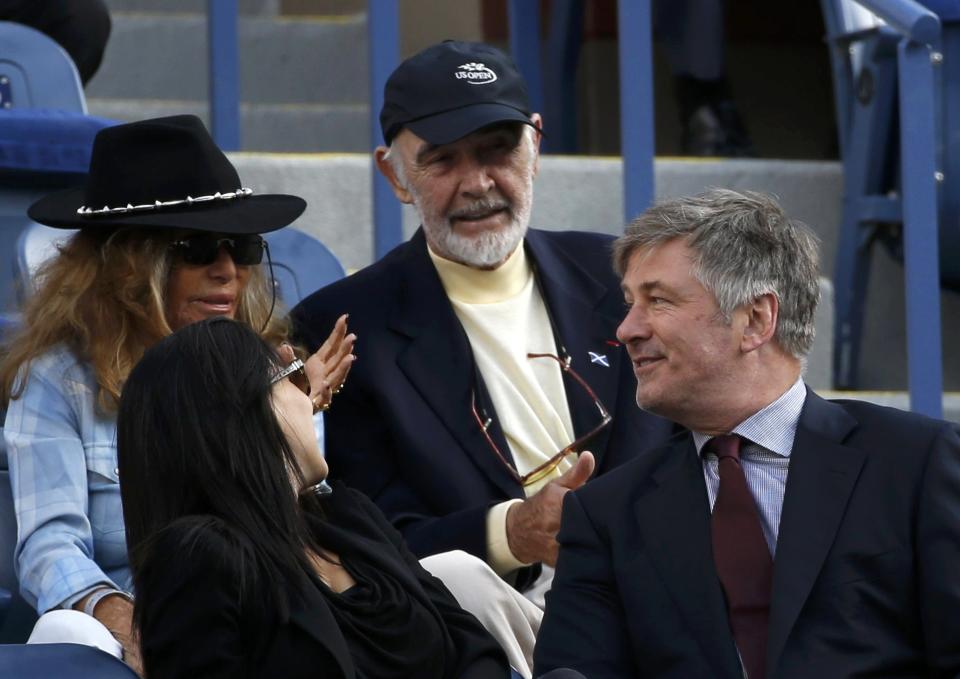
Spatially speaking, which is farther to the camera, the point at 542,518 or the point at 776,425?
the point at 542,518

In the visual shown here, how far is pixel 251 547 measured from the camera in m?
2.57

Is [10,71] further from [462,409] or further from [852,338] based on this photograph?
[852,338]

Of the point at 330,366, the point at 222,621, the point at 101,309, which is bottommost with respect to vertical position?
the point at 222,621

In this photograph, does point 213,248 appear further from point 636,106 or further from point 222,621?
point 636,106

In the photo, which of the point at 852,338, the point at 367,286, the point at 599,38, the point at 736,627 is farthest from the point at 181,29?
the point at 736,627

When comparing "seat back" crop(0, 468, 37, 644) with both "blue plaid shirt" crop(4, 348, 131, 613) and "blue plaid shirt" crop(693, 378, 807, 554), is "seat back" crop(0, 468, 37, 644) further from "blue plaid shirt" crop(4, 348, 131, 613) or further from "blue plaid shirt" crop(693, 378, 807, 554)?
"blue plaid shirt" crop(693, 378, 807, 554)

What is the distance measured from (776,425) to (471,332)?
37.8 inches

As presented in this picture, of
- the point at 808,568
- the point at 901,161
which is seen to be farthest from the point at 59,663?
the point at 901,161

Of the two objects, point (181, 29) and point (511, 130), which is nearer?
point (511, 130)

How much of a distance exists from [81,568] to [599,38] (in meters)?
4.41

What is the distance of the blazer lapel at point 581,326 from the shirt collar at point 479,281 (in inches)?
2.4

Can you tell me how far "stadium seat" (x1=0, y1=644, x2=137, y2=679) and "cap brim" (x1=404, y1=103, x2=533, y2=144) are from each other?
1482 mm

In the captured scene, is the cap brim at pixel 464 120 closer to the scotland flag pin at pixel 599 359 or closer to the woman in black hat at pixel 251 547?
the scotland flag pin at pixel 599 359

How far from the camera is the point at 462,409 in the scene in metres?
3.60
